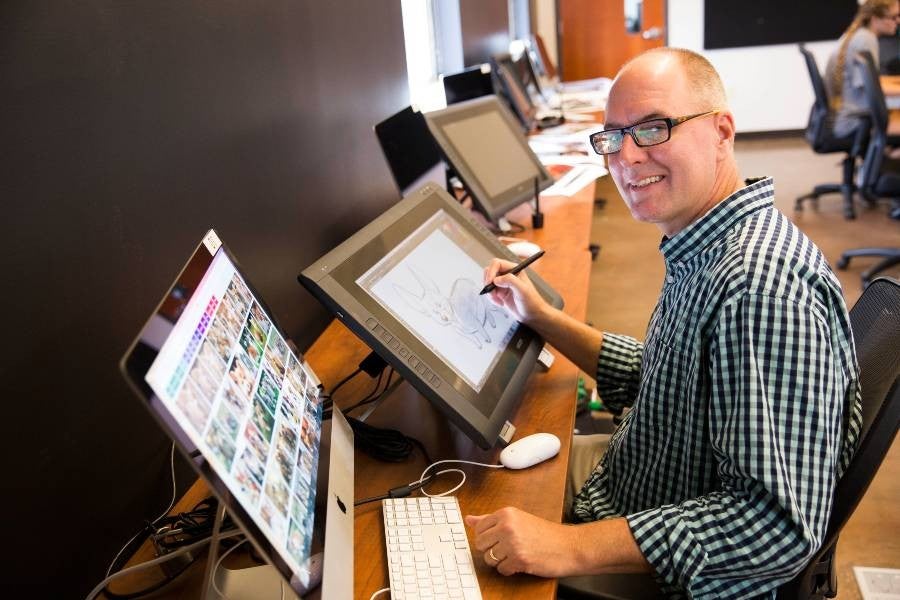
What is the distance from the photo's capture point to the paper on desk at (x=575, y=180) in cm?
296

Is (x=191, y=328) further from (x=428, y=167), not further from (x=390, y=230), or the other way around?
(x=428, y=167)

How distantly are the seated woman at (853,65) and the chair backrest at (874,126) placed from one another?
443 mm

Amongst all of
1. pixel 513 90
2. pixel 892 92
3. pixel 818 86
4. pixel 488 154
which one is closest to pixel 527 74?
pixel 513 90

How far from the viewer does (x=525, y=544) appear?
1007 mm

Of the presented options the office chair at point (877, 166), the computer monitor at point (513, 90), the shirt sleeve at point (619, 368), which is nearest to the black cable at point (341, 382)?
the shirt sleeve at point (619, 368)

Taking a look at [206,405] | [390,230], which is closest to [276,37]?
[390,230]

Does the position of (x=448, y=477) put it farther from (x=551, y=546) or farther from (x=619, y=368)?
(x=619, y=368)

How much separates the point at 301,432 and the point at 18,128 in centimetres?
51

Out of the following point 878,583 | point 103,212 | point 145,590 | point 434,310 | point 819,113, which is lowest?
point 878,583

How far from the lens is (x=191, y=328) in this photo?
0.82 m

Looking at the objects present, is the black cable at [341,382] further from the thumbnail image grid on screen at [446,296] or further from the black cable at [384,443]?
the thumbnail image grid on screen at [446,296]

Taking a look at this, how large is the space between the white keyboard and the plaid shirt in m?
0.24

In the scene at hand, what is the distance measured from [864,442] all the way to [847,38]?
14.2 ft

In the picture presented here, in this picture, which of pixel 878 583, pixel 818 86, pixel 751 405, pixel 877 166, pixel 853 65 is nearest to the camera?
pixel 751 405
